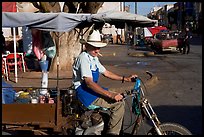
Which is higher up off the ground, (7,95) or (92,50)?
(92,50)

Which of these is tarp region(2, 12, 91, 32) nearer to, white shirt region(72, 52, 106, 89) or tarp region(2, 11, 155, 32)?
tarp region(2, 11, 155, 32)

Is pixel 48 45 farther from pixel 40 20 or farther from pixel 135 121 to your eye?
pixel 135 121

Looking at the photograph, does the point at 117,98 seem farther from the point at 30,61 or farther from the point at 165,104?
the point at 30,61

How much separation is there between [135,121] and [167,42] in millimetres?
22281

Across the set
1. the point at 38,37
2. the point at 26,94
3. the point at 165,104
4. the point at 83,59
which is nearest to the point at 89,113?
the point at 83,59

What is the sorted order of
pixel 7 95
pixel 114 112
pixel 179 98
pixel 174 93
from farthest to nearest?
pixel 174 93 < pixel 179 98 < pixel 7 95 < pixel 114 112

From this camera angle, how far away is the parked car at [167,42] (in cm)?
2619

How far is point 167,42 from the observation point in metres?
26.6

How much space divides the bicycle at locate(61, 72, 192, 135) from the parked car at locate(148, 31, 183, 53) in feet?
71.2

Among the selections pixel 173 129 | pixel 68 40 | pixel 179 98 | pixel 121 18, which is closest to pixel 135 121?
pixel 173 129

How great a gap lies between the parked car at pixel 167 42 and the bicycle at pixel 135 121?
71.2 feet

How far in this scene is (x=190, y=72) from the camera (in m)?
15.3

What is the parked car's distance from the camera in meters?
26.2

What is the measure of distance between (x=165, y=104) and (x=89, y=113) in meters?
4.44
